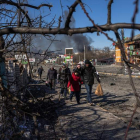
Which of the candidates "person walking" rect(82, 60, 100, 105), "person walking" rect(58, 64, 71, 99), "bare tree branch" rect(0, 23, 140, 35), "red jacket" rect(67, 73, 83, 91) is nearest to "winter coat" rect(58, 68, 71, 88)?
"person walking" rect(58, 64, 71, 99)

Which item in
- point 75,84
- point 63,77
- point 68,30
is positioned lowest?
point 75,84

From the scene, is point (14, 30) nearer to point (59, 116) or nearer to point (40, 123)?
point (40, 123)

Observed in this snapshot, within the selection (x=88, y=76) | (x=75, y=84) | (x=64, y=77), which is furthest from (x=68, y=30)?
(x=64, y=77)

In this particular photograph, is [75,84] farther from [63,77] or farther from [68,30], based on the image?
[68,30]

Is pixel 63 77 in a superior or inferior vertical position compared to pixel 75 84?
superior

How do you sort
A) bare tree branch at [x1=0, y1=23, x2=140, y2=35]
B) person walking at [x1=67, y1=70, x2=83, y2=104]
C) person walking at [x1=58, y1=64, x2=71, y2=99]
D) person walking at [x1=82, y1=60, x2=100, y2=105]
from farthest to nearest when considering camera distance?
person walking at [x1=58, y1=64, x2=71, y2=99]
person walking at [x1=67, y1=70, x2=83, y2=104]
person walking at [x1=82, y1=60, x2=100, y2=105]
bare tree branch at [x1=0, y1=23, x2=140, y2=35]

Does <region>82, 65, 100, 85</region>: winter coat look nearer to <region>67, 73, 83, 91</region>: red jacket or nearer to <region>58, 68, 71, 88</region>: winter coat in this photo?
<region>67, 73, 83, 91</region>: red jacket

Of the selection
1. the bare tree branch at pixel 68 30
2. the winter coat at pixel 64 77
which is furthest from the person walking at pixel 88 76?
the bare tree branch at pixel 68 30

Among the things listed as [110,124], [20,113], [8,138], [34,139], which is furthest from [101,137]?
[20,113]

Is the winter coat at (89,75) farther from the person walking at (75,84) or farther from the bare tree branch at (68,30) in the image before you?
the bare tree branch at (68,30)

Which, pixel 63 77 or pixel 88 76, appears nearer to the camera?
pixel 88 76

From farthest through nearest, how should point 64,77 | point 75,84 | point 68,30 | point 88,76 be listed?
point 64,77 < point 75,84 < point 88,76 < point 68,30

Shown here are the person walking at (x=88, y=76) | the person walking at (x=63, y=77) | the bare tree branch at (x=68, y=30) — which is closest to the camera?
the bare tree branch at (x=68, y=30)

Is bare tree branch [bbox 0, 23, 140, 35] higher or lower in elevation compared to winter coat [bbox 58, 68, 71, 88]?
higher
